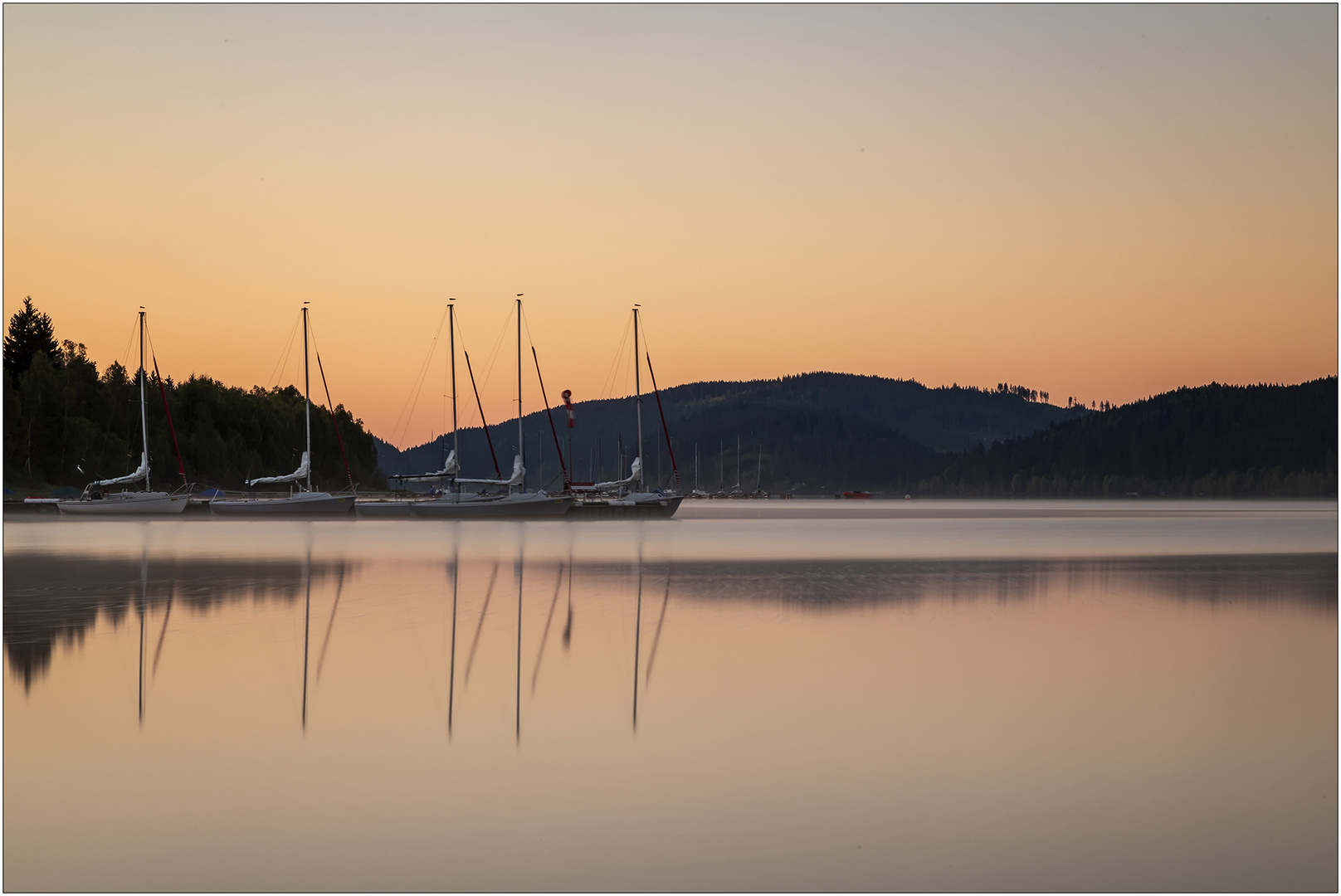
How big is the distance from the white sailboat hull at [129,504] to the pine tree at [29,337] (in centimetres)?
3431

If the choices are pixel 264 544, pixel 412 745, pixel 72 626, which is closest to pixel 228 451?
pixel 264 544

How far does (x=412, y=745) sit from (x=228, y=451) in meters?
119

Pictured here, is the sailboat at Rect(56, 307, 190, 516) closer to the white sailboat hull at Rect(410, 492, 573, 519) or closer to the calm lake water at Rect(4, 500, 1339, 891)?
the white sailboat hull at Rect(410, 492, 573, 519)

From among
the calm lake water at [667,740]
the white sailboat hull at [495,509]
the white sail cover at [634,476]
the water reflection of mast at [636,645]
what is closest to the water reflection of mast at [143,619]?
the calm lake water at [667,740]

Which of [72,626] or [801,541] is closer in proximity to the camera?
[72,626]

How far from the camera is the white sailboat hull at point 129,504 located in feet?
273

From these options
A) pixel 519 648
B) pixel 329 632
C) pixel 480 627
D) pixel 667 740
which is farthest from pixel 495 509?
pixel 667 740

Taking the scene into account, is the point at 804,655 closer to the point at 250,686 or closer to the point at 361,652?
the point at 361,652

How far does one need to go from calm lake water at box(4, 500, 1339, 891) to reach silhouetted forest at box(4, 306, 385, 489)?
8891 centimetres

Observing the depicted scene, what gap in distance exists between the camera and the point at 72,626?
17.9 m

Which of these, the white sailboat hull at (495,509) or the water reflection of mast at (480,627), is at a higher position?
the water reflection of mast at (480,627)

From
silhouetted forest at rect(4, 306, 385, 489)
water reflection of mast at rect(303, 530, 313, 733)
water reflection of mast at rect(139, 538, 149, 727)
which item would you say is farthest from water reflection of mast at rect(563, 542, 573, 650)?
silhouetted forest at rect(4, 306, 385, 489)

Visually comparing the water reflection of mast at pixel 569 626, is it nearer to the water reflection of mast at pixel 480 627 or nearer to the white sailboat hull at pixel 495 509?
the water reflection of mast at pixel 480 627

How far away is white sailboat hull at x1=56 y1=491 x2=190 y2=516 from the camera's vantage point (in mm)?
83250
